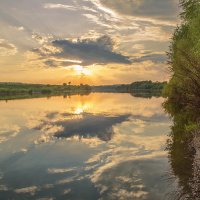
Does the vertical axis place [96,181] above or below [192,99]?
below

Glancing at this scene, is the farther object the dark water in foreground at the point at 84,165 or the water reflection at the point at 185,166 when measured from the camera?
the dark water in foreground at the point at 84,165

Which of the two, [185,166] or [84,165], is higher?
[185,166]

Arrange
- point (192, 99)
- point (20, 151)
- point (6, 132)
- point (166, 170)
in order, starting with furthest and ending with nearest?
point (6, 132) < point (20, 151) < point (166, 170) < point (192, 99)

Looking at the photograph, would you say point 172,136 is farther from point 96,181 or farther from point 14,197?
point 14,197

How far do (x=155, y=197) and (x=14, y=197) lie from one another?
579cm

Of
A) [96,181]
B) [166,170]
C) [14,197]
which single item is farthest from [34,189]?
[166,170]

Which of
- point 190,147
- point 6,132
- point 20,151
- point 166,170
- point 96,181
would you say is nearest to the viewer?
point 96,181

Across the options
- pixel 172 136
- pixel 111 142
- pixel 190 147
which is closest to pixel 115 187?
pixel 190 147

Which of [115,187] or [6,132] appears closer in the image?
[115,187]

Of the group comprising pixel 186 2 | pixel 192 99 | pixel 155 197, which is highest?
pixel 186 2

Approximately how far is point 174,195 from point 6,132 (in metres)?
21.6

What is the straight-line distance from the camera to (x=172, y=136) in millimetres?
28984

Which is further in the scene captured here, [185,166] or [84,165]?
[84,165]

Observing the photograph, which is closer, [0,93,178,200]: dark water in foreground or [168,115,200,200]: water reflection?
[168,115,200,200]: water reflection
